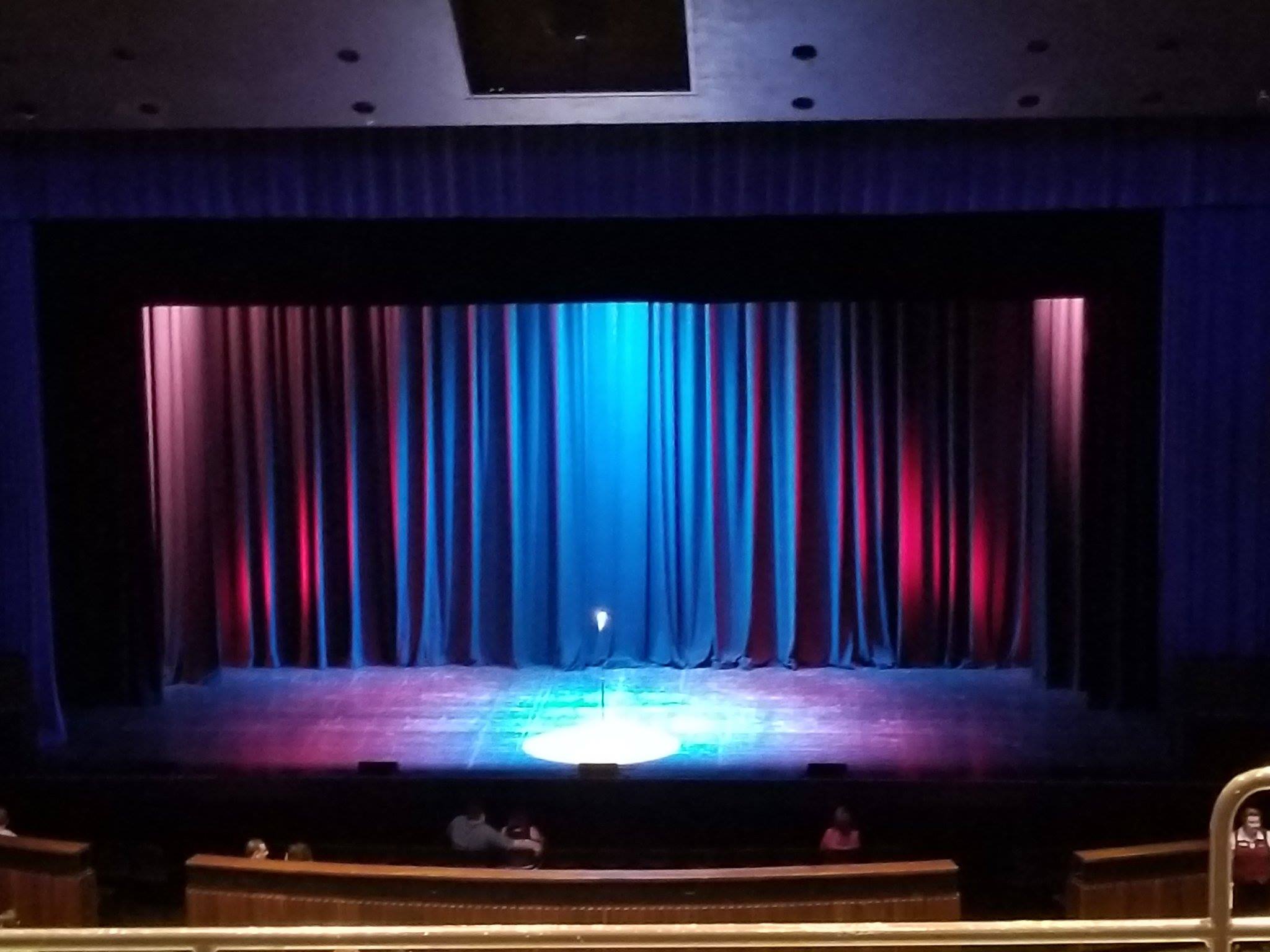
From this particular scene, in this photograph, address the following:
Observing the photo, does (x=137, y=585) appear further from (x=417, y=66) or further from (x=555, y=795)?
(x=417, y=66)

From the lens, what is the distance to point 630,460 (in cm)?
1230

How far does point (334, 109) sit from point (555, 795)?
4193 mm

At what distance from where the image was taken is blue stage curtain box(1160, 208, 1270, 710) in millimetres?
9477

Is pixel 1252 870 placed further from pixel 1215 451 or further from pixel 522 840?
pixel 522 840

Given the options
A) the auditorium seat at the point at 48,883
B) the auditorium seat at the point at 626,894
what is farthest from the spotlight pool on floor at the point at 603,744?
the auditorium seat at the point at 48,883

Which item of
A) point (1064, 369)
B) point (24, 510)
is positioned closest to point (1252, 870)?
point (1064, 369)

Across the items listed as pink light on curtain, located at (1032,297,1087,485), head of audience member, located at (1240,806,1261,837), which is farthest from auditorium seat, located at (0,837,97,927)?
pink light on curtain, located at (1032,297,1087,485)

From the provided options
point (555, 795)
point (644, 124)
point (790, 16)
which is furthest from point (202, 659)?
point (790, 16)

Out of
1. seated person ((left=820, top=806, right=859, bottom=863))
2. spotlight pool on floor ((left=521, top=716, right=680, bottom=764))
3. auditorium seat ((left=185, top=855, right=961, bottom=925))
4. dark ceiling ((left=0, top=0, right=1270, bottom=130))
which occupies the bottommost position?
seated person ((left=820, top=806, right=859, bottom=863))

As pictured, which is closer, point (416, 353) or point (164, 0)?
point (164, 0)

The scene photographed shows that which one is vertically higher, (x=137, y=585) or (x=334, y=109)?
(x=334, y=109)

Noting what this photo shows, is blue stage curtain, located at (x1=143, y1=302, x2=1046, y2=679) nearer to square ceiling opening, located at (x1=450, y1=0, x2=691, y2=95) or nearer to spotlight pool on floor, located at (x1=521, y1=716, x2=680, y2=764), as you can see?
spotlight pool on floor, located at (x1=521, y1=716, x2=680, y2=764)

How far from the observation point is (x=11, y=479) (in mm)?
9992

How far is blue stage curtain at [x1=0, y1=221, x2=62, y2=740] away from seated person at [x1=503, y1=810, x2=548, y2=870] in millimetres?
3774
